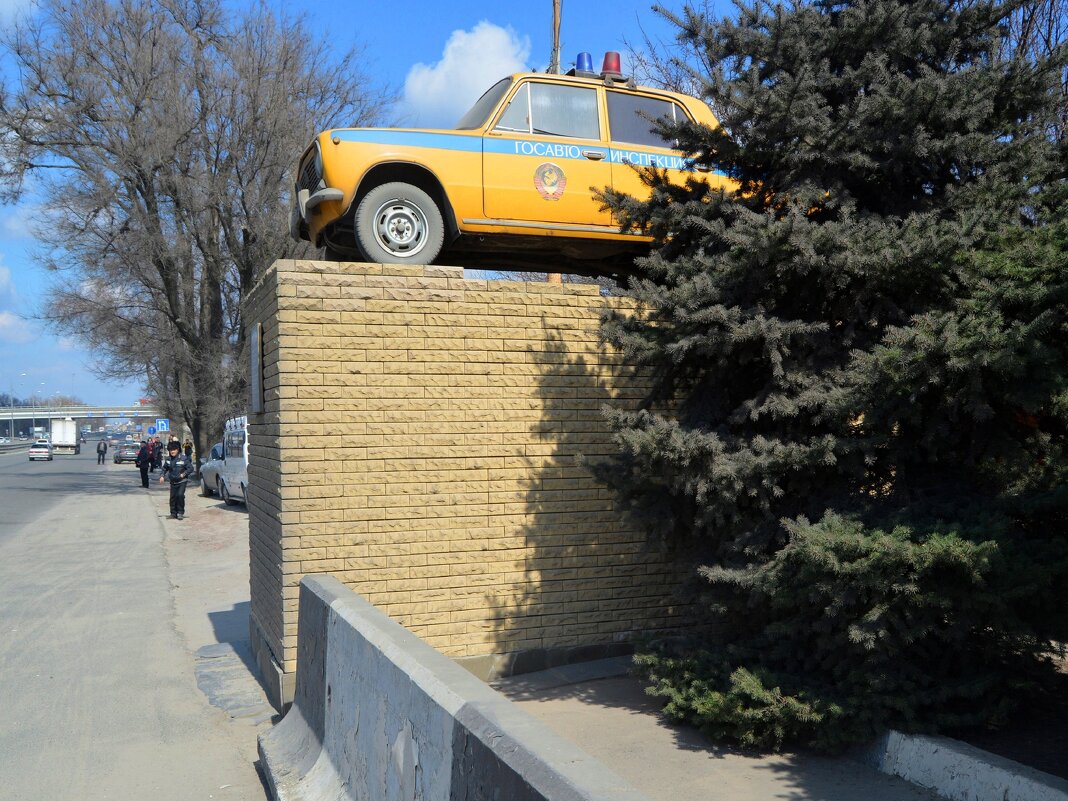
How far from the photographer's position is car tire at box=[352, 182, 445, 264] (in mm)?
7684

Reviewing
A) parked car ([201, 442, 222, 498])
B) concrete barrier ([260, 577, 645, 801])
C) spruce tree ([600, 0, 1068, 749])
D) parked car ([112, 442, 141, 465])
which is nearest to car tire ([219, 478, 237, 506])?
parked car ([201, 442, 222, 498])

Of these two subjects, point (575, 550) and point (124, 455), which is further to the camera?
point (124, 455)

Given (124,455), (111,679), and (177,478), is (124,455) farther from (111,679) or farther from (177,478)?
(111,679)

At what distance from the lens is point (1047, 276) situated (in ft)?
16.4

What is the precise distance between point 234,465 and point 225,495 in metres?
1.77

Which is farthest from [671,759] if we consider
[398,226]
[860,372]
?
[398,226]

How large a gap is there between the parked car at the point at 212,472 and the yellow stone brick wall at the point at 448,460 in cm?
2055

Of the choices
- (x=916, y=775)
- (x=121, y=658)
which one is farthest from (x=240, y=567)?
(x=916, y=775)

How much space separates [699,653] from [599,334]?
95.3 inches

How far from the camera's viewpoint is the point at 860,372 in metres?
5.64

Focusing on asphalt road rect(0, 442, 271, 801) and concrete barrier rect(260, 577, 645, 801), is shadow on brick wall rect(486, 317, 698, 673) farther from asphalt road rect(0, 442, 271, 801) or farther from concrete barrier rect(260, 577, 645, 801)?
asphalt road rect(0, 442, 271, 801)

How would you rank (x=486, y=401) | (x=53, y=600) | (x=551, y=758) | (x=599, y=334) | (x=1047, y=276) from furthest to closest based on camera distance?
1. (x=53, y=600)
2. (x=486, y=401)
3. (x=599, y=334)
4. (x=1047, y=276)
5. (x=551, y=758)

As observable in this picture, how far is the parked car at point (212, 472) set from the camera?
90.0 ft

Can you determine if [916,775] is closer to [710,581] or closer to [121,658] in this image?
[710,581]
